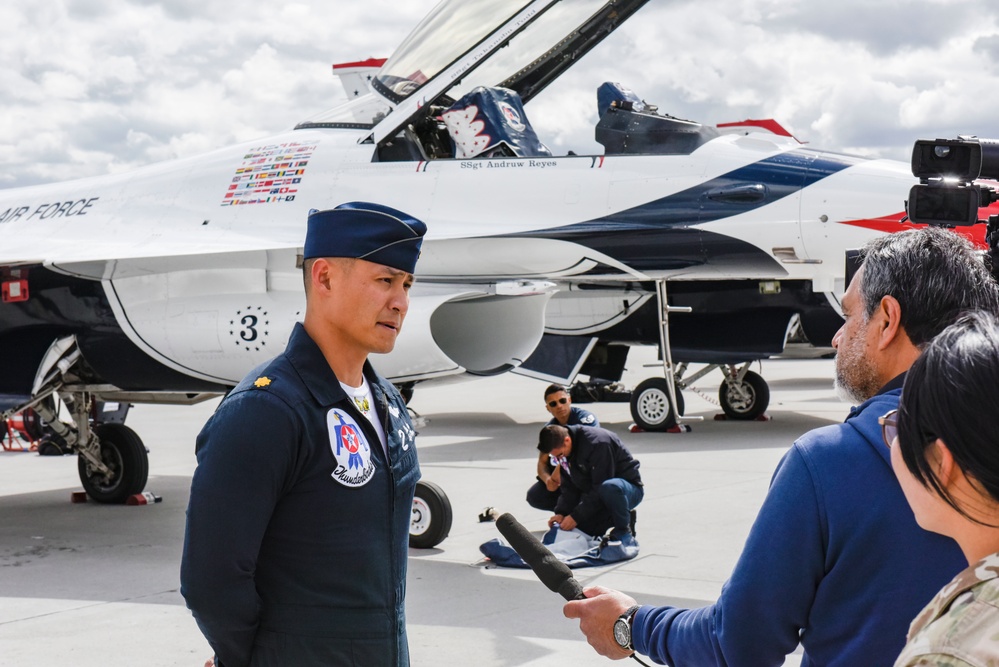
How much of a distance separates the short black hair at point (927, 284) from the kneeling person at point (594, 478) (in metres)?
4.97

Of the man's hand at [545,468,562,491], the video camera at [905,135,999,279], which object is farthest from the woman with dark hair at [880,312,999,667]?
the man's hand at [545,468,562,491]

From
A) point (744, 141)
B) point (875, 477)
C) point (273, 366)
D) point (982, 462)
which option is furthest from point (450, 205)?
point (982, 462)

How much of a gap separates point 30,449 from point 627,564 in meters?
10.0

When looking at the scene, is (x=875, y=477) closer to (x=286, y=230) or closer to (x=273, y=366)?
(x=273, y=366)

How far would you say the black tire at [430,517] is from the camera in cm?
719

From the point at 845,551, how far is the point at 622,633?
0.51 m

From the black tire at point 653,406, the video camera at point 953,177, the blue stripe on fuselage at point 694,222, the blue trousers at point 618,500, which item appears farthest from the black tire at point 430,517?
the black tire at point 653,406

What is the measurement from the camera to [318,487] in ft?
7.32

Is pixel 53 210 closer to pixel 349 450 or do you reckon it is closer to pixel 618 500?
pixel 618 500

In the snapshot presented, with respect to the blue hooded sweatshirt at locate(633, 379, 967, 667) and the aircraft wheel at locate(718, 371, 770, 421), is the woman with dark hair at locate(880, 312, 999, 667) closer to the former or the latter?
the blue hooded sweatshirt at locate(633, 379, 967, 667)

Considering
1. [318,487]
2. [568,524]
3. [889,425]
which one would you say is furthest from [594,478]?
[889,425]

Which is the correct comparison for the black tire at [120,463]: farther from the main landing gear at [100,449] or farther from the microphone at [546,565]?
the microphone at [546,565]

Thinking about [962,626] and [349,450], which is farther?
[349,450]

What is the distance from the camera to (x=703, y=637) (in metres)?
1.97
